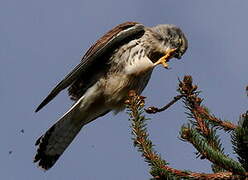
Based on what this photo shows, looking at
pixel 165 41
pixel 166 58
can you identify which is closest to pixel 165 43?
pixel 165 41

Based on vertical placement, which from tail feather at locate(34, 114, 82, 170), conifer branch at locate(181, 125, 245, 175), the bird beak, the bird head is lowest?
conifer branch at locate(181, 125, 245, 175)

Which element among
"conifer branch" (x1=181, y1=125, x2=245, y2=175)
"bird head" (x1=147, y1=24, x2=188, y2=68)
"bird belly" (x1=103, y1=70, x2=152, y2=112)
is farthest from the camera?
"bird head" (x1=147, y1=24, x2=188, y2=68)

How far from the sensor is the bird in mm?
6059

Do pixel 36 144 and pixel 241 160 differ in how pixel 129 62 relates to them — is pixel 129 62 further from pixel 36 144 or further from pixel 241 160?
pixel 241 160

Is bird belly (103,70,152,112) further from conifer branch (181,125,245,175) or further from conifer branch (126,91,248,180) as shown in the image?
conifer branch (181,125,245,175)

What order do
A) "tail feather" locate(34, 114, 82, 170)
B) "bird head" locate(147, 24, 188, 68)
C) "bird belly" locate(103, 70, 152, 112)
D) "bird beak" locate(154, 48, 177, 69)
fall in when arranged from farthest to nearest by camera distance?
"bird head" locate(147, 24, 188, 68), "tail feather" locate(34, 114, 82, 170), "bird belly" locate(103, 70, 152, 112), "bird beak" locate(154, 48, 177, 69)

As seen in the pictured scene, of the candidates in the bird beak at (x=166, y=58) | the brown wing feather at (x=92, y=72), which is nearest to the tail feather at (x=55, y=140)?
the brown wing feather at (x=92, y=72)

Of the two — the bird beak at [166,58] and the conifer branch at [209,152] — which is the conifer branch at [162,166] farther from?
the bird beak at [166,58]

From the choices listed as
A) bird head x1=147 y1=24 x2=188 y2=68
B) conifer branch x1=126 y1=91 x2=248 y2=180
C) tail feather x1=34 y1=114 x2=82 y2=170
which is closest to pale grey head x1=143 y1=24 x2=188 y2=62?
bird head x1=147 y1=24 x2=188 y2=68

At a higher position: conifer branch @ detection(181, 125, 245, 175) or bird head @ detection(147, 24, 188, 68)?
bird head @ detection(147, 24, 188, 68)

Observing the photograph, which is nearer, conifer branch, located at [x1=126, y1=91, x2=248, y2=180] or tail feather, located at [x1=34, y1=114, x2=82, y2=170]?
conifer branch, located at [x1=126, y1=91, x2=248, y2=180]

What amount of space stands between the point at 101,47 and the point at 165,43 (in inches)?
39.5

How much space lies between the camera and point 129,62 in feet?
19.8

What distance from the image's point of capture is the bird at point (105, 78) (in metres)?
6.06
